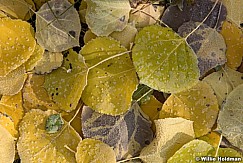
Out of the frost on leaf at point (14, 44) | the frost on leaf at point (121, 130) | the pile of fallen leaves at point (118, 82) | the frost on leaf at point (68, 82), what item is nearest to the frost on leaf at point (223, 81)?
the pile of fallen leaves at point (118, 82)

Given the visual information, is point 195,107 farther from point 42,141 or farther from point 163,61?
point 42,141

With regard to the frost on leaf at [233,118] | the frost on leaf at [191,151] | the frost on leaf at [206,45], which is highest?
the frost on leaf at [206,45]

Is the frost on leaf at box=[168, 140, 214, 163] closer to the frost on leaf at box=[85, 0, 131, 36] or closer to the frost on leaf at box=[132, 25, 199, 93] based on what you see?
the frost on leaf at box=[132, 25, 199, 93]

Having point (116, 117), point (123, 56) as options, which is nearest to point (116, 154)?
point (116, 117)

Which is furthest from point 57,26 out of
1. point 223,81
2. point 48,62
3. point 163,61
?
point 223,81

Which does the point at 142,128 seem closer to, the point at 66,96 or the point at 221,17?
the point at 66,96

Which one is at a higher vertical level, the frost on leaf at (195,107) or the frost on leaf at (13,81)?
the frost on leaf at (13,81)

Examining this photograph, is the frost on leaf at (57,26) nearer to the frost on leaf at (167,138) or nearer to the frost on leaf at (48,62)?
the frost on leaf at (48,62)
